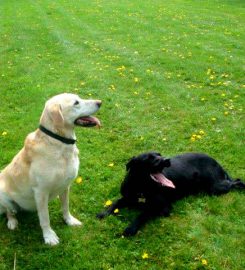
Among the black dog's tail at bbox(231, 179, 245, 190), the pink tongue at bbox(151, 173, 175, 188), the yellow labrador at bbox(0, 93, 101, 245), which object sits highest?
the yellow labrador at bbox(0, 93, 101, 245)

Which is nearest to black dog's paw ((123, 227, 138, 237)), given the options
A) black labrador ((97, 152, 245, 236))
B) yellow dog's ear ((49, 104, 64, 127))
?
black labrador ((97, 152, 245, 236))

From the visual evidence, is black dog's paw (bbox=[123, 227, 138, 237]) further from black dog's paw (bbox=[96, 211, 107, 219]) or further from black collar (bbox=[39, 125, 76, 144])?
black collar (bbox=[39, 125, 76, 144])

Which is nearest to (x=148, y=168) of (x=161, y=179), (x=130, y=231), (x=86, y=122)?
(x=161, y=179)

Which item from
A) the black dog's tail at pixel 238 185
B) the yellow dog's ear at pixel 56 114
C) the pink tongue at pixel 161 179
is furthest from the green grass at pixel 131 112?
the yellow dog's ear at pixel 56 114

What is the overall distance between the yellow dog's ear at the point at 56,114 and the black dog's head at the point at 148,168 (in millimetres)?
1243

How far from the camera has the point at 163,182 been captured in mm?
5031

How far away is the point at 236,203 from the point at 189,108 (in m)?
3.31

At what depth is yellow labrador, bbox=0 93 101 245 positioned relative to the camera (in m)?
4.20

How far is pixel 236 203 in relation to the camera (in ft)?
17.3

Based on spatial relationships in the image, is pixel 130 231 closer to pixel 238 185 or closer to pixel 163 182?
pixel 163 182

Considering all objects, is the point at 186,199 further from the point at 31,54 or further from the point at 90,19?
the point at 90,19

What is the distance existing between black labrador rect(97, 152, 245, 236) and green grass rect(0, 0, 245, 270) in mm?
140

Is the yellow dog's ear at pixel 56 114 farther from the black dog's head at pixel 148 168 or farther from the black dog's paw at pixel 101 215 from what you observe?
the black dog's paw at pixel 101 215

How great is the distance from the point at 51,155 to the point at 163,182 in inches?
59.6
